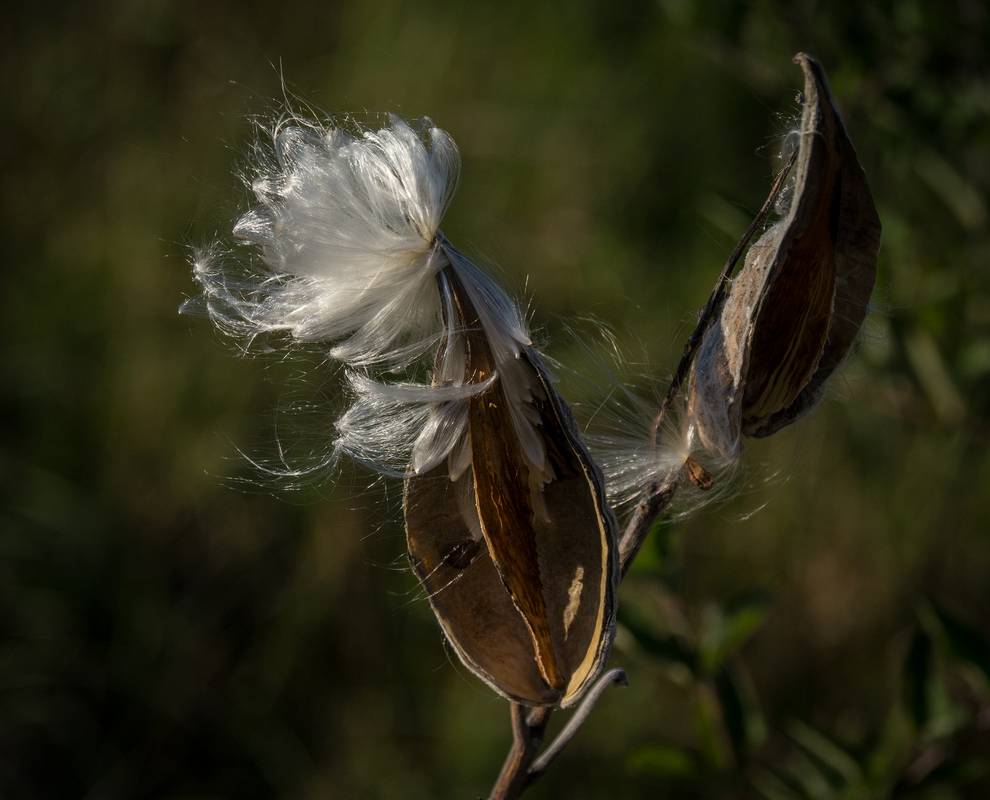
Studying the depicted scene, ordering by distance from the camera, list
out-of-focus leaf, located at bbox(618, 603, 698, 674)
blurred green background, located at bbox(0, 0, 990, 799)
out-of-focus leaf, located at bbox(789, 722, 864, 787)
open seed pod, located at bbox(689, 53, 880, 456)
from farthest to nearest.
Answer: blurred green background, located at bbox(0, 0, 990, 799) < out-of-focus leaf, located at bbox(789, 722, 864, 787) < out-of-focus leaf, located at bbox(618, 603, 698, 674) < open seed pod, located at bbox(689, 53, 880, 456)

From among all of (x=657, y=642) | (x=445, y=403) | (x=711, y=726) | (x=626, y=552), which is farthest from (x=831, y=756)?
(x=445, y=403)

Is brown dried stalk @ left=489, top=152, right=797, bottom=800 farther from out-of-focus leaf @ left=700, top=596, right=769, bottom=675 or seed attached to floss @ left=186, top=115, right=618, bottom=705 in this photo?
out-of-focus leaf @ left=700, top=596, right=769, bottom=675

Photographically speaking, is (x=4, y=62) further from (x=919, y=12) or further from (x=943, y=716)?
(x=943, y=716)

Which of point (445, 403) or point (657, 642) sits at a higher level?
point (445, 403)

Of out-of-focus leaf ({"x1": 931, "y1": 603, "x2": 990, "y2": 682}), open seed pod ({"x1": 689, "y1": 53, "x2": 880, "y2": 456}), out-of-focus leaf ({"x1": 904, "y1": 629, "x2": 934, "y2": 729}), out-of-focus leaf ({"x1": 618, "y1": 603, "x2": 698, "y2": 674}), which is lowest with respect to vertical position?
out-of-focus leaf ({"x1": 618, "y1": 603, "x2": 698, "y2": 674})

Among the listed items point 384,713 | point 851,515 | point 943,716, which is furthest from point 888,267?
point 384,713

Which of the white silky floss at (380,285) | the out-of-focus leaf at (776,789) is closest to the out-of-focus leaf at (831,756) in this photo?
the out-of-focus leaf at (776,789)

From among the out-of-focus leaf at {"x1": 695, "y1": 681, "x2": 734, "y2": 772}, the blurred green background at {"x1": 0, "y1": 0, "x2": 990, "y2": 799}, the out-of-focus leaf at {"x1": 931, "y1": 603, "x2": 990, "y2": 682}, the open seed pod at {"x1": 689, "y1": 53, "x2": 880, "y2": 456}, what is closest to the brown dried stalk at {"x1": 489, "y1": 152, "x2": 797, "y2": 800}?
the open seed pod at {"x1": 689, "y1": 53, "x2": 880, "y2": 456}

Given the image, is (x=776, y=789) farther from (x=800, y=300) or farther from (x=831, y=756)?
(x=800, y=300)
